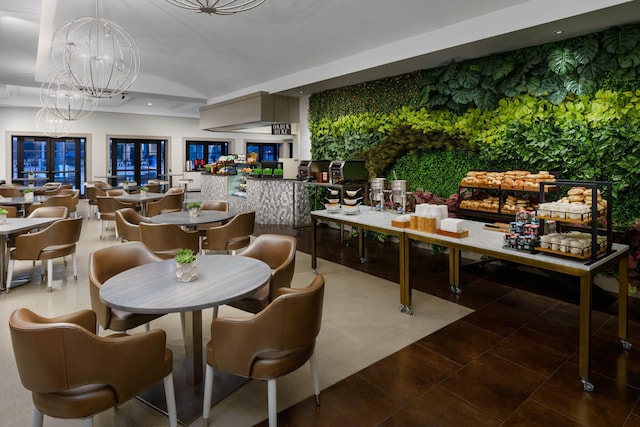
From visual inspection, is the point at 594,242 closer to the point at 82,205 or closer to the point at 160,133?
the point at 82,205

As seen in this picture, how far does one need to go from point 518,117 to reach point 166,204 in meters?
5.86

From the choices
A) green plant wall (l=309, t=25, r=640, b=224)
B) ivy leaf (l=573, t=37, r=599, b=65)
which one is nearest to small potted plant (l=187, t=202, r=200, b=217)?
green plant wall (l=309, t=25, r=640, b=224)

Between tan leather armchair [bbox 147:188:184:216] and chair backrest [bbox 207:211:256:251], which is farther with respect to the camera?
tan leather armchair [bbox 147:188:184:216]

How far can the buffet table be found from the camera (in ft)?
8.55

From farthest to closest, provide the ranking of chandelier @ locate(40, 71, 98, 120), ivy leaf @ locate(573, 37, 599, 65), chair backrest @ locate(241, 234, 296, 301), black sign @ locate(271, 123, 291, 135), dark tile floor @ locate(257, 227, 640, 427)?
black sign @ locate(271, 123, 291, 135) < chandelier @ locate(40, 71, 98, 120) < ivy leaf @ locate(573, 37, 599, 65) < chair backrest @ locate(241, 234, 296, 301) < dark tile floor @ locate(257, 227, 640, 427)

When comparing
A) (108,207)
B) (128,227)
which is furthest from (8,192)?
(128,227)

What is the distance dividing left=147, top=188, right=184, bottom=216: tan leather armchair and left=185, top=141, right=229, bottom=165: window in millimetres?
7892

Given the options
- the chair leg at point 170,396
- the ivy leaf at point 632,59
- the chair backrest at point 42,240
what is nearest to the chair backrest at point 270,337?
the chair leg at point 170,396

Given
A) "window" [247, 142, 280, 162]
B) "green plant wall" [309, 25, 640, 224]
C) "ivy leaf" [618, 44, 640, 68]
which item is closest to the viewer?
"ivy leaf" [618, 44, 640, 68]

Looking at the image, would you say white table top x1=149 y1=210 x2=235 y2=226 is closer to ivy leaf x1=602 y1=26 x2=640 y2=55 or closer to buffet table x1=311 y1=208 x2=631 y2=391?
buffet table x1=311 y1=208 x2=631 y2=391

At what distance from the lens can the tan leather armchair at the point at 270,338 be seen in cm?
197

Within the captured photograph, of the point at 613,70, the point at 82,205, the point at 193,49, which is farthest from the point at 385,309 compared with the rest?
the point at 82,205

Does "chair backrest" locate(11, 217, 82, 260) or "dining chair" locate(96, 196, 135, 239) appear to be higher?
"dining chair" locate(96, 196, 135, 239)

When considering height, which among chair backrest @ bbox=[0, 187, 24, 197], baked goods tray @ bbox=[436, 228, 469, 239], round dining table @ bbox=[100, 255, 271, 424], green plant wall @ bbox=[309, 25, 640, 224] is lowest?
round dining table @ bbox=[100, 255, 271, 424]
